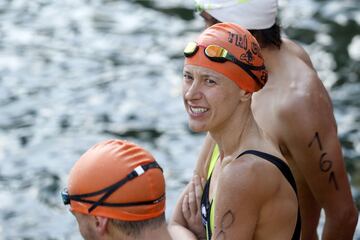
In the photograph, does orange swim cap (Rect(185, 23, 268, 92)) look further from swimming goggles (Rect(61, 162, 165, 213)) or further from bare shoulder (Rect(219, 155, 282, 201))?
swimming goggles (Rect(61, 162, 165, 213))

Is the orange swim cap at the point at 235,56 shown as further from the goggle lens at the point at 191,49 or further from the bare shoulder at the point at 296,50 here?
the bare shoulder at the point at 296,50

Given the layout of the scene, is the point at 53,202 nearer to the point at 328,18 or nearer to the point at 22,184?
the point at 22,184

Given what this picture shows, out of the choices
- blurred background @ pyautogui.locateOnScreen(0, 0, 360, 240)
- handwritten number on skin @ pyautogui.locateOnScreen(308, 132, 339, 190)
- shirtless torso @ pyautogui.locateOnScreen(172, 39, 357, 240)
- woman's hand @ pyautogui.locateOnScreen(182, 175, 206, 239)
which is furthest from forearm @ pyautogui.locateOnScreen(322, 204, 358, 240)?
blurred background @ pyautogui.locateOnScreen(0, 0, 360, 240)

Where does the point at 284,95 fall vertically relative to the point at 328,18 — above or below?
above

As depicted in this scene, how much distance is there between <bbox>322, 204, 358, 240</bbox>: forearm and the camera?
539 cm

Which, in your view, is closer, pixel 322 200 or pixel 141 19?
pixel 322 200

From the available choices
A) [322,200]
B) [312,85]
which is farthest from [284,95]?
[322,200]

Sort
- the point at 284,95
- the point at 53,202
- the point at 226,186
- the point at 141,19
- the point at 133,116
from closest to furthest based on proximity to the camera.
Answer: the point at 226,186
the point at 284,95
the point at 53,202
the point at 133,116
the point at 141,19

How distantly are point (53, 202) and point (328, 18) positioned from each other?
20.0ft

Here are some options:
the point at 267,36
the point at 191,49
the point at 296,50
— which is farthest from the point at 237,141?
the point at 296,50

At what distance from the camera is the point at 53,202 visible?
911 centimetres

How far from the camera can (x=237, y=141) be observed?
4406mm

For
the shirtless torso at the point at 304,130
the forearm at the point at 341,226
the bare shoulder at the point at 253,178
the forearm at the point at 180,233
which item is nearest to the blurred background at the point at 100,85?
the forearm at the point at 341,226

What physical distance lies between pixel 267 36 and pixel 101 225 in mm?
1903
